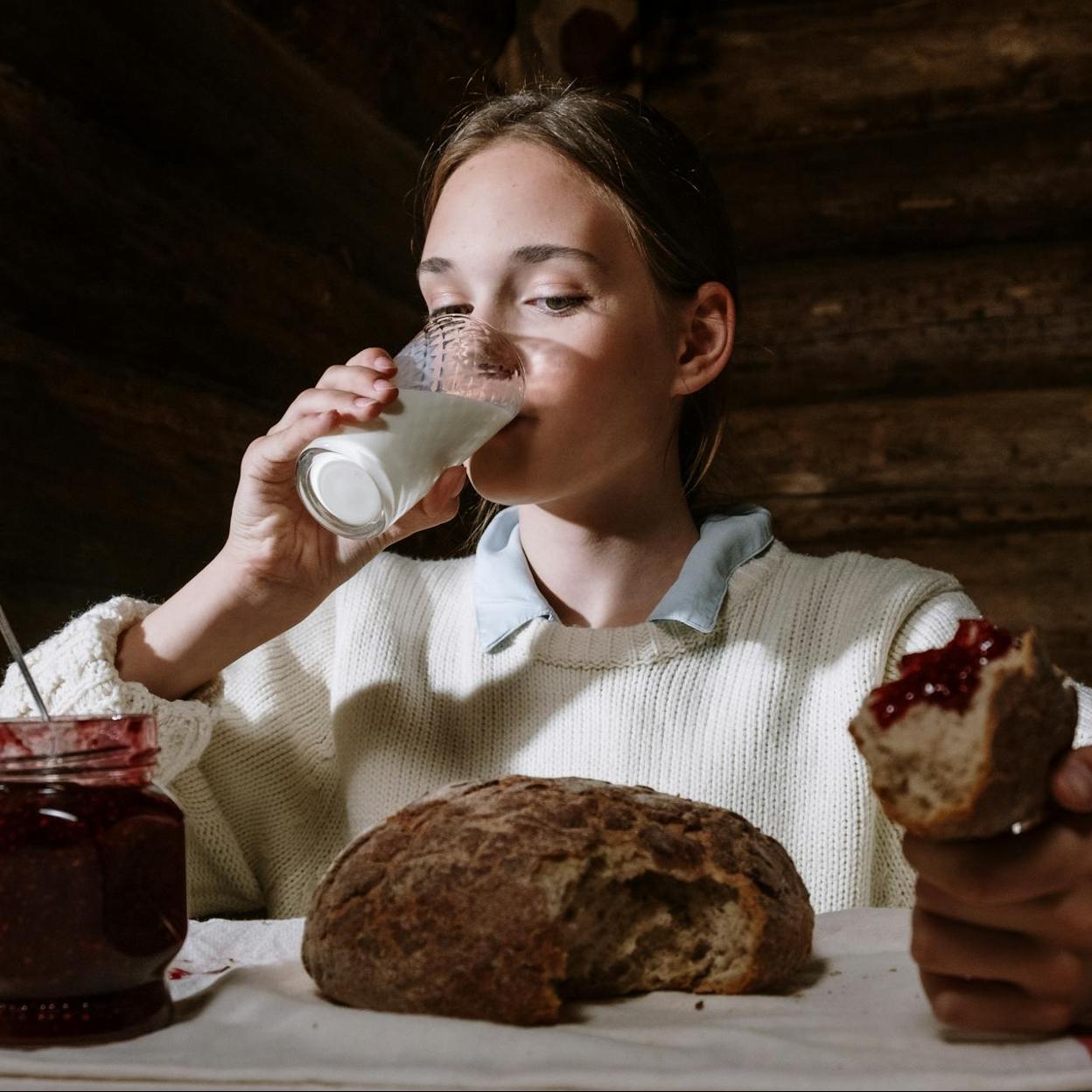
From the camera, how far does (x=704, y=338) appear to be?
1.49m

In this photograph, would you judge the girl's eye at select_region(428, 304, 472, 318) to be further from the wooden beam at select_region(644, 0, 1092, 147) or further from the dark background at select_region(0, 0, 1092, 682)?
the wooden beam at select_region(644, 0, 1092, 147)

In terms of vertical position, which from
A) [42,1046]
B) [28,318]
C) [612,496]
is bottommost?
[42,1046]

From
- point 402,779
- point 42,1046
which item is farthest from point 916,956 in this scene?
point 402,779

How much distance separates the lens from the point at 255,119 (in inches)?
71.3

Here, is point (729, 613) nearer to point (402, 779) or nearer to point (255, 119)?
point (402, 779)

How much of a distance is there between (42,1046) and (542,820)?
11.7 inches

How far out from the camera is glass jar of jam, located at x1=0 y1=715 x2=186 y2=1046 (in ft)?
2.32

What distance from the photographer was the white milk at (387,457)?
3.47 ft

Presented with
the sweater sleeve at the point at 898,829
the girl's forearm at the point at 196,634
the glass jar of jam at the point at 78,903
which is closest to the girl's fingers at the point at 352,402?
the girl's forearm at the point at 196,634

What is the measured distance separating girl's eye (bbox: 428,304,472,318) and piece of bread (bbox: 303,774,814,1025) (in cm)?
54

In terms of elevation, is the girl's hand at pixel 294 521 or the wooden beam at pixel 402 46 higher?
the wooden beam at pixel 402 46

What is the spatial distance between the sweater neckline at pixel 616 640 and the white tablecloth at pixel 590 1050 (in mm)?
611

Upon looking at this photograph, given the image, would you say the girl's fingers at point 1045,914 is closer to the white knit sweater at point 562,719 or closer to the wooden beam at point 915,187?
the white knit sweater at point 562,719

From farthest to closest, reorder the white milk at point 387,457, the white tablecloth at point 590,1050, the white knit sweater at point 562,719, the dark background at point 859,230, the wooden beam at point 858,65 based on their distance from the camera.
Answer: the wooden beam at point 858,65
the dark background at point 859,230
the white knit sweater at point 562,719
the white milk at point 387,457
the white tablecloth at point 590,1050
